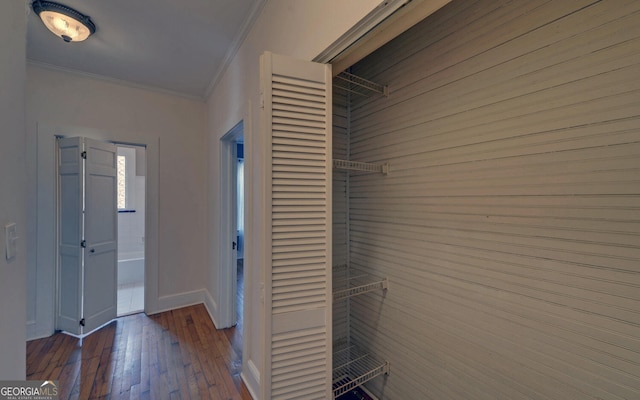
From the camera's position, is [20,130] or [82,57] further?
[82,57]

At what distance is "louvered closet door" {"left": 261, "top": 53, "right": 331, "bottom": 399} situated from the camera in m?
1.08

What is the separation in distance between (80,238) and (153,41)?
2.11 m

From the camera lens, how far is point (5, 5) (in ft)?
2.59

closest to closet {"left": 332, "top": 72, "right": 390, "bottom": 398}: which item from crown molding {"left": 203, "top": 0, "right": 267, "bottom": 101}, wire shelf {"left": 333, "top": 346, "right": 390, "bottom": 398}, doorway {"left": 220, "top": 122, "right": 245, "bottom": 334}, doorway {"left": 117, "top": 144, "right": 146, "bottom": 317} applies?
wire shelf {"left": 333, "top": 346, "right": 390, "bottom": 398}

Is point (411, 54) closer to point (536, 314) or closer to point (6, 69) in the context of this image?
point (536, 314)

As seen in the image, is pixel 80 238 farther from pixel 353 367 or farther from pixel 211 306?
pixel 353 367

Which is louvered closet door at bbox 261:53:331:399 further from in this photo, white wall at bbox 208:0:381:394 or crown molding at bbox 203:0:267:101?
crown molding at bbox 203:0:267:101

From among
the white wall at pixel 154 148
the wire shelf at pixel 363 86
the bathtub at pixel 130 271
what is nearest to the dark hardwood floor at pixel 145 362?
the white wall at pixel 154 148

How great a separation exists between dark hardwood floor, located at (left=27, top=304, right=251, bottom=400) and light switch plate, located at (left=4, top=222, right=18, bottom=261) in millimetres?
1529

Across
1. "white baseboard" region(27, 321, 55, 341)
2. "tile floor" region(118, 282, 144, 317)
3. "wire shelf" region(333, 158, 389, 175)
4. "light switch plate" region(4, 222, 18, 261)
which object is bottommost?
"tile floor" region(118, 282, 144, 317)

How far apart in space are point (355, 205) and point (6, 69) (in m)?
1.81

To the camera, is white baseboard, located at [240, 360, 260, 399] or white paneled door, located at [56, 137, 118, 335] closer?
white baseboard, located at [240, 360, 260, 399]

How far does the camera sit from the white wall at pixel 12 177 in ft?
2.58

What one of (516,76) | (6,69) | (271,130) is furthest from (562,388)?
(6,69)
